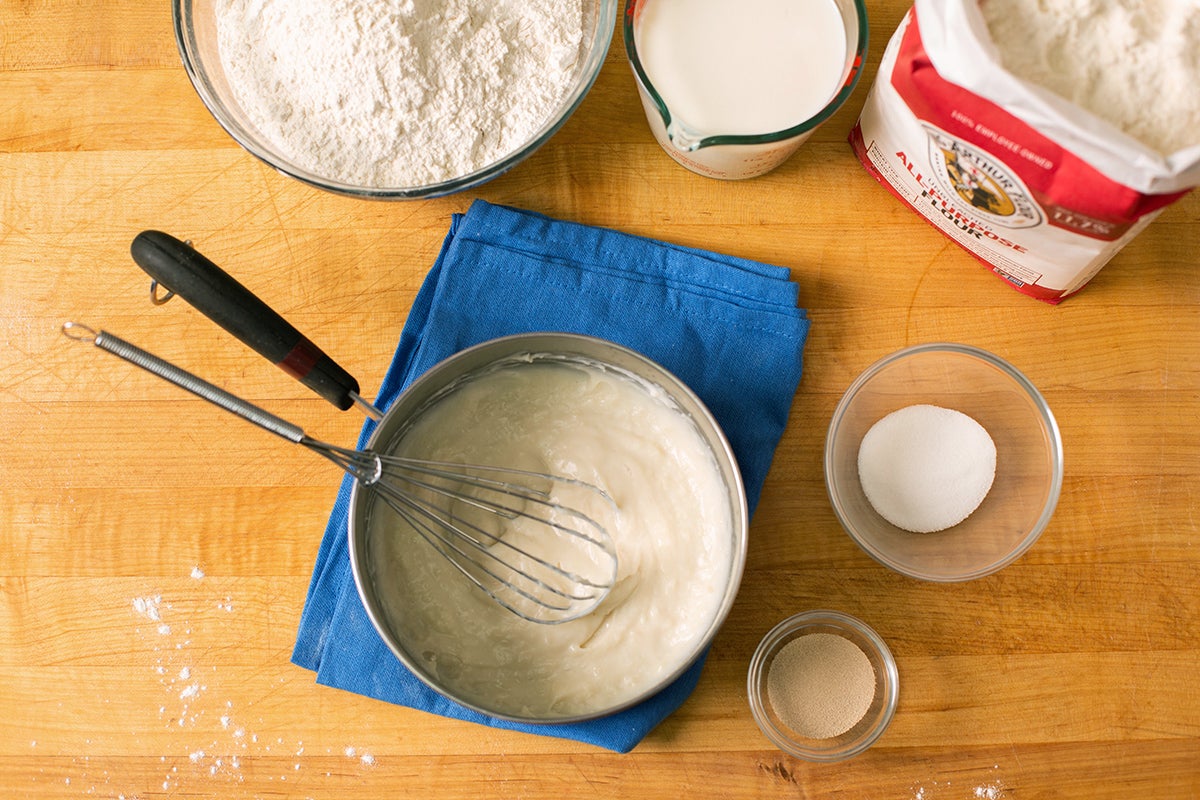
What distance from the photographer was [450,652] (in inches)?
33.9

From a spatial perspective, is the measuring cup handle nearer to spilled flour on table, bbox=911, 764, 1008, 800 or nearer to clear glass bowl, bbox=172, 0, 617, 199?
clear glass bowl, bbox=172, 0, 617, 199

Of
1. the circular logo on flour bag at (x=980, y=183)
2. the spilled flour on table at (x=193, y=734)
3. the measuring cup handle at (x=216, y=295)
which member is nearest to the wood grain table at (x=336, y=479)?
the spilled flour on table at (x=193, y=734)

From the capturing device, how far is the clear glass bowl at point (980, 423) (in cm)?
91

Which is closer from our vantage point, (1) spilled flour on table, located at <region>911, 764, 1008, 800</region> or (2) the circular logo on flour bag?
(2) the circular logo on flour bag

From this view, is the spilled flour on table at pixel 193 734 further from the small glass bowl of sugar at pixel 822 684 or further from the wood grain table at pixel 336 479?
the small glass bowl of sugar at pixel 822 684

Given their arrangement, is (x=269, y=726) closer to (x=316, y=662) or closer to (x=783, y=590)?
(x=316, y=662)

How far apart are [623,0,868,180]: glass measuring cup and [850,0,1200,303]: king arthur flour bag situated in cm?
4

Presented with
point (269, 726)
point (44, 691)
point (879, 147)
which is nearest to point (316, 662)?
point (269, 726)

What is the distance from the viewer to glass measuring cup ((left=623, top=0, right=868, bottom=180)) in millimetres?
841

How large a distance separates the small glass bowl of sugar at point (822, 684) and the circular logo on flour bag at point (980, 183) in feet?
1.40

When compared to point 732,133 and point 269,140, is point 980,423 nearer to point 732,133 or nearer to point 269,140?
point 732,133

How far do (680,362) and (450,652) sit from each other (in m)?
0.38

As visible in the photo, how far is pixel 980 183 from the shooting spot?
32.2 inches

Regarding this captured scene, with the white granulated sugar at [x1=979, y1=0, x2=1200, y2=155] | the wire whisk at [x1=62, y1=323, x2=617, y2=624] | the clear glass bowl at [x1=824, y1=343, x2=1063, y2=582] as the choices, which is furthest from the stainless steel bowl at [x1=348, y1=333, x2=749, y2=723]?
the white granulated sugar at [x1=979, y1=0, x2=1200, y2=155]
